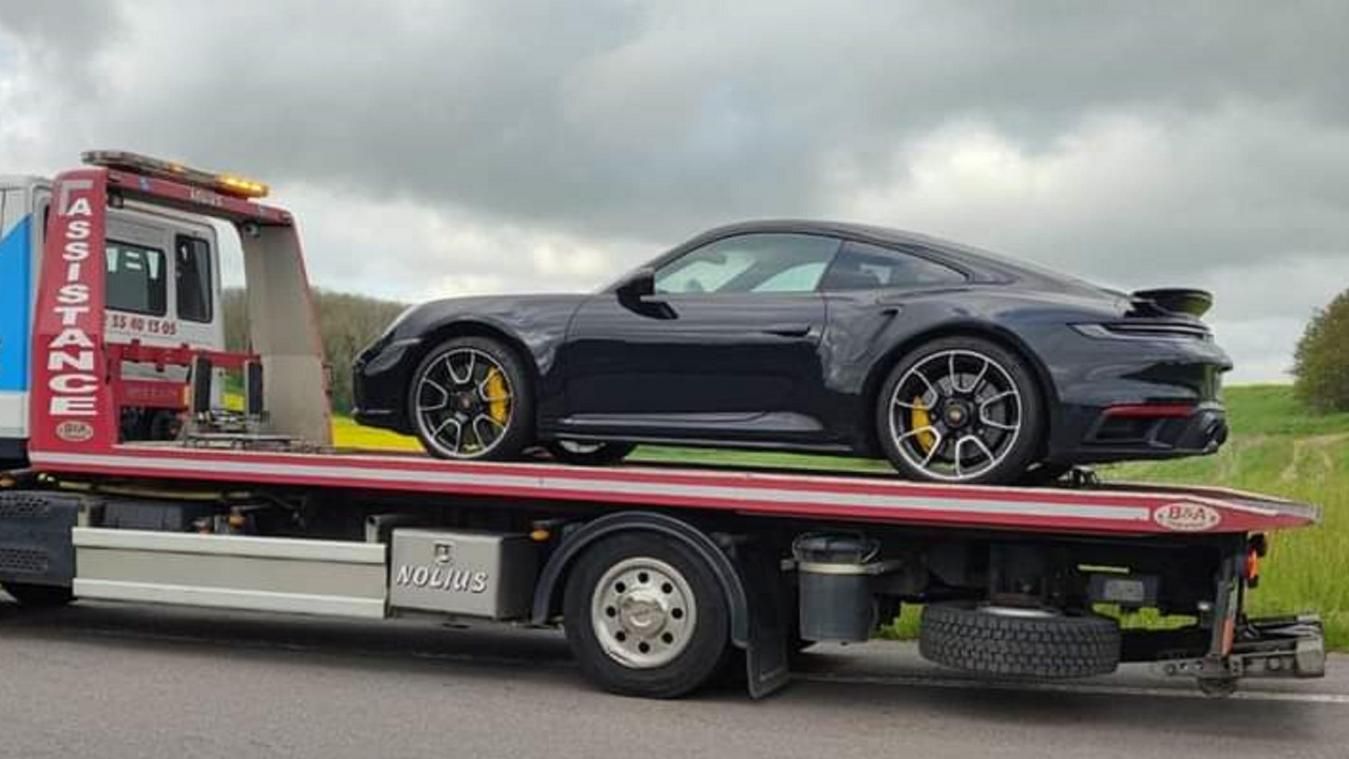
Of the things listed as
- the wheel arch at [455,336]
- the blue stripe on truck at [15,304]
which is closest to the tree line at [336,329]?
the wheel arch at [455,336]

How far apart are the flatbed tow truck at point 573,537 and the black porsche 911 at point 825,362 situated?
0.28 metres

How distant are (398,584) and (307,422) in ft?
8.38

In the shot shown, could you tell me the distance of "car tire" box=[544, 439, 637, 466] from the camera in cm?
810

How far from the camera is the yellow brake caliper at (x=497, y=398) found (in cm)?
761

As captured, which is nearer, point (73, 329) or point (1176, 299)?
point (1176, 299)

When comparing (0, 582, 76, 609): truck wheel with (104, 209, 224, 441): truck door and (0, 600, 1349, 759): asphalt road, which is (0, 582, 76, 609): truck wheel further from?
(104, 209, 224, 441): truck door

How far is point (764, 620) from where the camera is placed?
700 cm

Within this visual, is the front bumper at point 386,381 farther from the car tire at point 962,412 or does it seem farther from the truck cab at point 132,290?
the car tire at point 962,412

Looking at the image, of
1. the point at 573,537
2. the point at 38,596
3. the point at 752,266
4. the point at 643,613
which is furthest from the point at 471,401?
the point at 38,596

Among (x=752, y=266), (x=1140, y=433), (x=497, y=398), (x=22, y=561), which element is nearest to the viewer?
(x=1140, y=433)

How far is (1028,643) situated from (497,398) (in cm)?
288

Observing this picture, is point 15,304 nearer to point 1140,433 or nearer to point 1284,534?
point 1140,433

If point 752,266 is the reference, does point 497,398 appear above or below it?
below

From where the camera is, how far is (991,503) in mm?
6301
